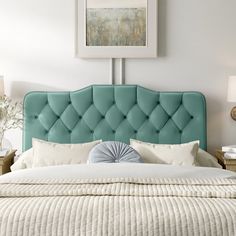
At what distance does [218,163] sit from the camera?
3.90m

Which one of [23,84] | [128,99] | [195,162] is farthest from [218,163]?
[23,84]

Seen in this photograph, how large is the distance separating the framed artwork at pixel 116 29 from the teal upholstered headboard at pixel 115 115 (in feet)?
1.16

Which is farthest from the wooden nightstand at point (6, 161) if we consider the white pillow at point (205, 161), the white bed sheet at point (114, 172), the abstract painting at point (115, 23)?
the white pillow at point (205, 161)

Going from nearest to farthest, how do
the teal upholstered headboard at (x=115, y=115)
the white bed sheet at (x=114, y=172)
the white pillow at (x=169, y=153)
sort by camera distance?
the white bed sheet at (x=114, y=172), the white pillow at (x=169, y=153), the teal upholstered headboard at (x=115, y=115)

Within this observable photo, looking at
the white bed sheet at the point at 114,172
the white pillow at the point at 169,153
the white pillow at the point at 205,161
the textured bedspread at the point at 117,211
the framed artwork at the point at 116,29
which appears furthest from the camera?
the framed artwork at the point at 116,29

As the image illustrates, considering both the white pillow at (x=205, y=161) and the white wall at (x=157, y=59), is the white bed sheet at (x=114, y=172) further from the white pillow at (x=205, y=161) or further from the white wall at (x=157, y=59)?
the white wall at (x=157, y=59)

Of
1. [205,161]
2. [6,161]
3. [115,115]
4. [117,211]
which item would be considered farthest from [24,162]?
[117,211]

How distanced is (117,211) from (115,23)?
95.0 inches

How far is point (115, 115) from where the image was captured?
404cm

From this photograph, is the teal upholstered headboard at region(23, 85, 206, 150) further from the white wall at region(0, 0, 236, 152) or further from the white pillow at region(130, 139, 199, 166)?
the white pillow at region(130, 139, 199, 166)

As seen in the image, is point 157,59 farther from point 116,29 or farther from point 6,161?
point 6,161

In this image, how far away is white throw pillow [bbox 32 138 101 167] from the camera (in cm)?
354

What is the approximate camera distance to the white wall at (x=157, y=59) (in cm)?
419

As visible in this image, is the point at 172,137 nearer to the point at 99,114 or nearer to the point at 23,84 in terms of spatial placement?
the point at 99,114
